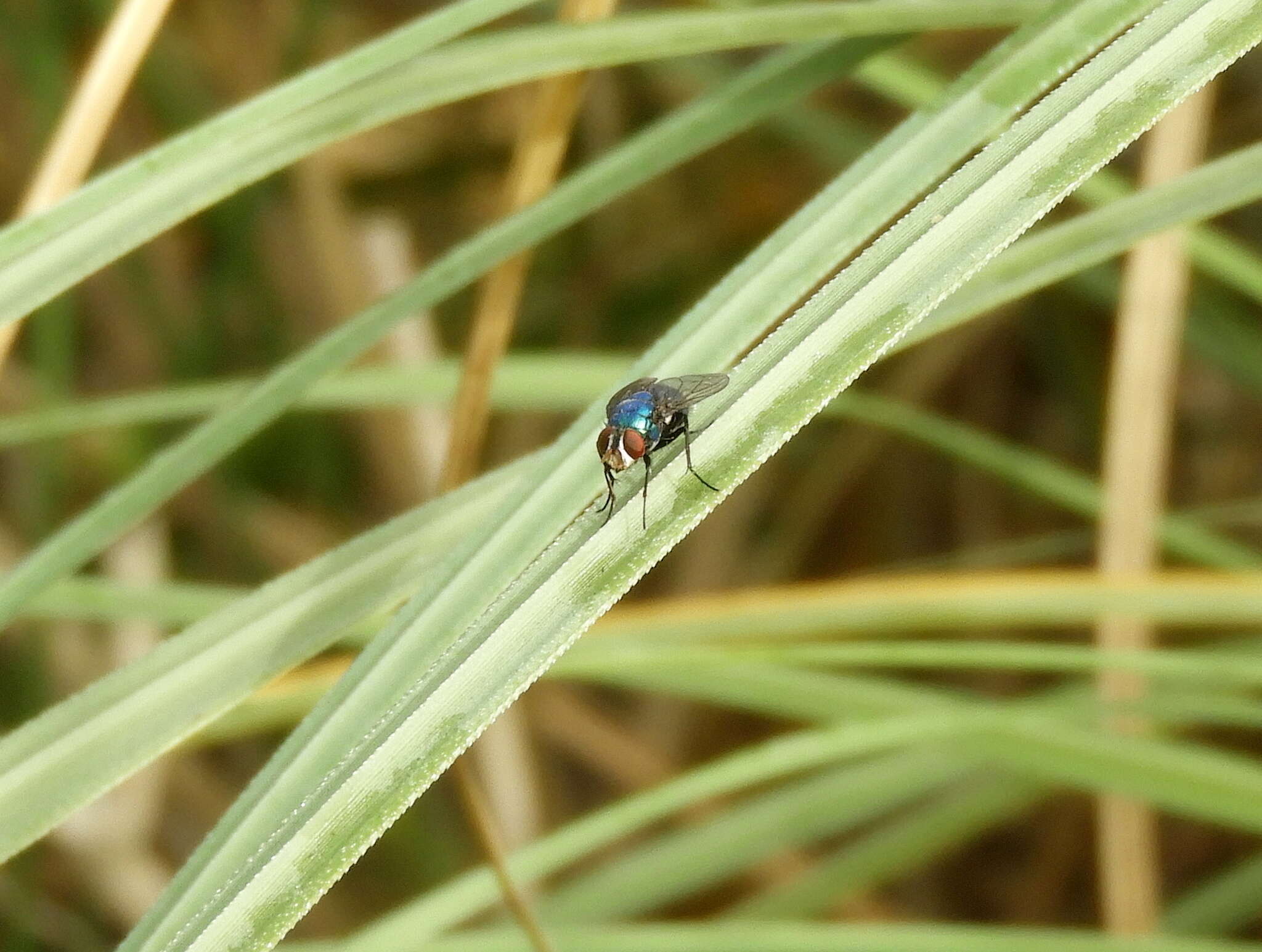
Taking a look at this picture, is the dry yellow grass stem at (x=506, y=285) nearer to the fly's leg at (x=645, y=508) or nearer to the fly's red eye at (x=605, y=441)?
the fly's red eye at (x=605, y=441)

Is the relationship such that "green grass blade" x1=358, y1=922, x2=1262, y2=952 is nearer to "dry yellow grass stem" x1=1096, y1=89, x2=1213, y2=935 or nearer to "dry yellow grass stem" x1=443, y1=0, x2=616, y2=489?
"dry yellow grass stem" x1=1096, y1=89, x2=1213, y2=935

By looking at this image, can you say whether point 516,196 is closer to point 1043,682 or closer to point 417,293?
point 417,293

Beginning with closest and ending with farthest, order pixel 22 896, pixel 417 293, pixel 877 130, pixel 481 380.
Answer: pixel 417 293, pixel 481 380, pixel 22 896, pixel 877 130

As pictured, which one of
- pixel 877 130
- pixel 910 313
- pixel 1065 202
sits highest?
pixel 1065 202

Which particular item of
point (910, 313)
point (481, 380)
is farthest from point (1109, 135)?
point (481, 380)

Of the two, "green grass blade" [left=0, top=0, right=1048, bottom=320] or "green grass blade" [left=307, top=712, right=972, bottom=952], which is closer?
"green grass blade" [left=0, top=0, right=1048, bottom=320]

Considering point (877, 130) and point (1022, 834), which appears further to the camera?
point (1022, 834)

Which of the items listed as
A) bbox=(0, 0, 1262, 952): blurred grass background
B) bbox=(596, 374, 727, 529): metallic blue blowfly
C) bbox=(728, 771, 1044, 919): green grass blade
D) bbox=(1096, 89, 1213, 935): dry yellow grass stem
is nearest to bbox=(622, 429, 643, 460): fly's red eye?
bbox=(596, 374, 727, 529): metallic blue blowfly
